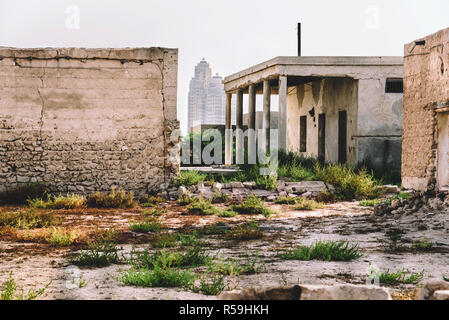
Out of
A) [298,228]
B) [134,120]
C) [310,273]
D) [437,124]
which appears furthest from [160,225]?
[437,124]

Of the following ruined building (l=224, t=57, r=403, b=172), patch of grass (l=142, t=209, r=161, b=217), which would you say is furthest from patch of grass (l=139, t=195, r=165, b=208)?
ruined building (l=224, t=57, r=403, b=172)

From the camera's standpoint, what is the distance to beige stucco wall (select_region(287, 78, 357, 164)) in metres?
15.6

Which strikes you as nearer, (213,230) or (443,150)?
(213,230)

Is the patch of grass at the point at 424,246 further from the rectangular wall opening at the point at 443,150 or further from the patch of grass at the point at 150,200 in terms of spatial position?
the patch of grass at the point at 150,200

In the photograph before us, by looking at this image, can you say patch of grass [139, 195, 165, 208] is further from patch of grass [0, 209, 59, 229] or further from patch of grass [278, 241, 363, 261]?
patch of grass [278, 241, 363, 261]

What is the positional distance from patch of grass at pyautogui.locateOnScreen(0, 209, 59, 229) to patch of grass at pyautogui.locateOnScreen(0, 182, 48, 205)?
2.70m

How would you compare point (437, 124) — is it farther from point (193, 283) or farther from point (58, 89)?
point (58, 89)

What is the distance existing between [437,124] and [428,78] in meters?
0.83

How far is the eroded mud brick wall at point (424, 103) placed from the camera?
344 inches

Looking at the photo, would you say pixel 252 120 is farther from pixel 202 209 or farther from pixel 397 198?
pixel 202 209

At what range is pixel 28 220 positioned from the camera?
790cm

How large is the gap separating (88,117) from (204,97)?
172m

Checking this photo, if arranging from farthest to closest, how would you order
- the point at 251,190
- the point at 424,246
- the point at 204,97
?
the point at 204,97
the point at 251,190
the point at 424,246

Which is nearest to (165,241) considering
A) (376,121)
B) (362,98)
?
(362,98)
